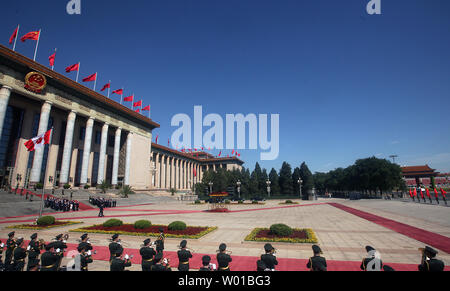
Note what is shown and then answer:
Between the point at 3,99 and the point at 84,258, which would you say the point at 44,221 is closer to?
the point at 84,258

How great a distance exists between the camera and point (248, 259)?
897 centimetres

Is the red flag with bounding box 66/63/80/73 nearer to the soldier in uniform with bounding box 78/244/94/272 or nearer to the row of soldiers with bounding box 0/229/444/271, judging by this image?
the row of soldiers with bounding box 0/229/444/271

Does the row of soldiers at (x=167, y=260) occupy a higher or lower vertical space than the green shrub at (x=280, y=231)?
higher

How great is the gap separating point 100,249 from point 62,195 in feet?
108

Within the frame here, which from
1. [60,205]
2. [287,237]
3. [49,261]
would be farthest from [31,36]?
[287,237]

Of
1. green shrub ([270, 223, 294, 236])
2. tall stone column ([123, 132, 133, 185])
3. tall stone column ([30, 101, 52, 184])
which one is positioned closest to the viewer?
green shrub ([270, 223, 294, 236])

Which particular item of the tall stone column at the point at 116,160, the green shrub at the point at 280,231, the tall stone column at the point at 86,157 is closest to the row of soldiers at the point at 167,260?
the green shrub at the point at 280,231

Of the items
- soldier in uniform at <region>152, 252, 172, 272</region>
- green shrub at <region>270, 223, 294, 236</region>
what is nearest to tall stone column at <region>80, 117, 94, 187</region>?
green shrub at <region>270, 223, 294, 236</region>

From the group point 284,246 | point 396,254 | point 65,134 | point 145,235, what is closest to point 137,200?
point 65,134

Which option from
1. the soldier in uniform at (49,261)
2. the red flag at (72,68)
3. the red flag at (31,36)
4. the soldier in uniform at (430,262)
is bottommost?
the soldier in uniform at (49,261)

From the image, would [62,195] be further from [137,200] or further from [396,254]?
[396,254]

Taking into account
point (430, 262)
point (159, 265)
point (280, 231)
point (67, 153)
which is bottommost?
point (280, 231)

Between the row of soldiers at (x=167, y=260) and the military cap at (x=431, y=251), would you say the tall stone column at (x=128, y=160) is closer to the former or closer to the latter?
the row of soldiers at (x=167, y=260)

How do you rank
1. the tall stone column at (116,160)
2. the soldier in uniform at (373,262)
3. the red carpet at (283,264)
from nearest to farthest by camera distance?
1. the soldier in uniform at (373,262)
2. the red carpet at (283,264)
3. the tall stone column at (116,160)
